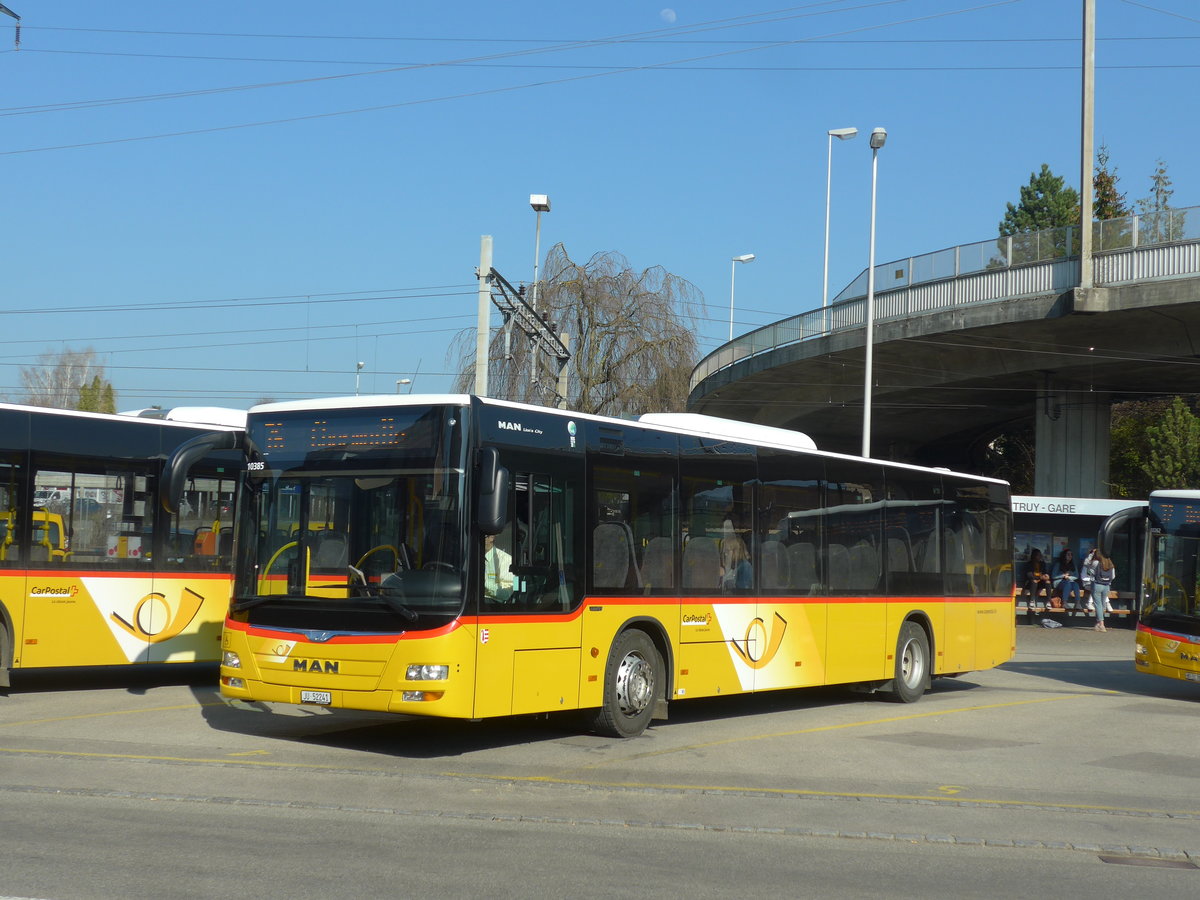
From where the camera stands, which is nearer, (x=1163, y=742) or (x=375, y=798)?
(x=375, y=798)

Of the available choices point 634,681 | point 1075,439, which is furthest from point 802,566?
point 1075,439

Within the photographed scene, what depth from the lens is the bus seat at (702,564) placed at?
43.5 feet

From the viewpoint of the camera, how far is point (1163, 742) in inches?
542

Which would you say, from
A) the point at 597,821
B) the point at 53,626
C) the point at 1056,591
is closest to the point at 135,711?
the point at 53,626

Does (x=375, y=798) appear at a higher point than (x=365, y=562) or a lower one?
lower

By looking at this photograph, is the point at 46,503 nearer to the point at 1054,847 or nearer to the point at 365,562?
the point at 365,562

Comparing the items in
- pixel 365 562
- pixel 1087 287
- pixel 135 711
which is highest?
pixel 1087 287

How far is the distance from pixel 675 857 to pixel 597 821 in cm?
107

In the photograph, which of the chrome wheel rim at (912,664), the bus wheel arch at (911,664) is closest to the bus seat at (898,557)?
the bus wheel arch at (911,664)

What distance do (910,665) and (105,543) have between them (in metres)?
9.97

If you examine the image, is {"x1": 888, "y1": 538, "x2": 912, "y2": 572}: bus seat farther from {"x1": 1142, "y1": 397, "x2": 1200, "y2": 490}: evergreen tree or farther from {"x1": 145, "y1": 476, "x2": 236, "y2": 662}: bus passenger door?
{"x1": 1142, "y1": 397, "x2": 1200, "y2": 490}: evergreen tree

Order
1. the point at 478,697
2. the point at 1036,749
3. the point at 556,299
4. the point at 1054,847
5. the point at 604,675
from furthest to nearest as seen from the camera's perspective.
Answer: the point at 556,299, the point at 1036,749, the point at 604,675, the point at 478,697, the point at 1054,847

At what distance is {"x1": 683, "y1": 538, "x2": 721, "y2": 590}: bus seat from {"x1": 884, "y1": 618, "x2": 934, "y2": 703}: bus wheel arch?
4.43m

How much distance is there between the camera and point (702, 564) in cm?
1346
